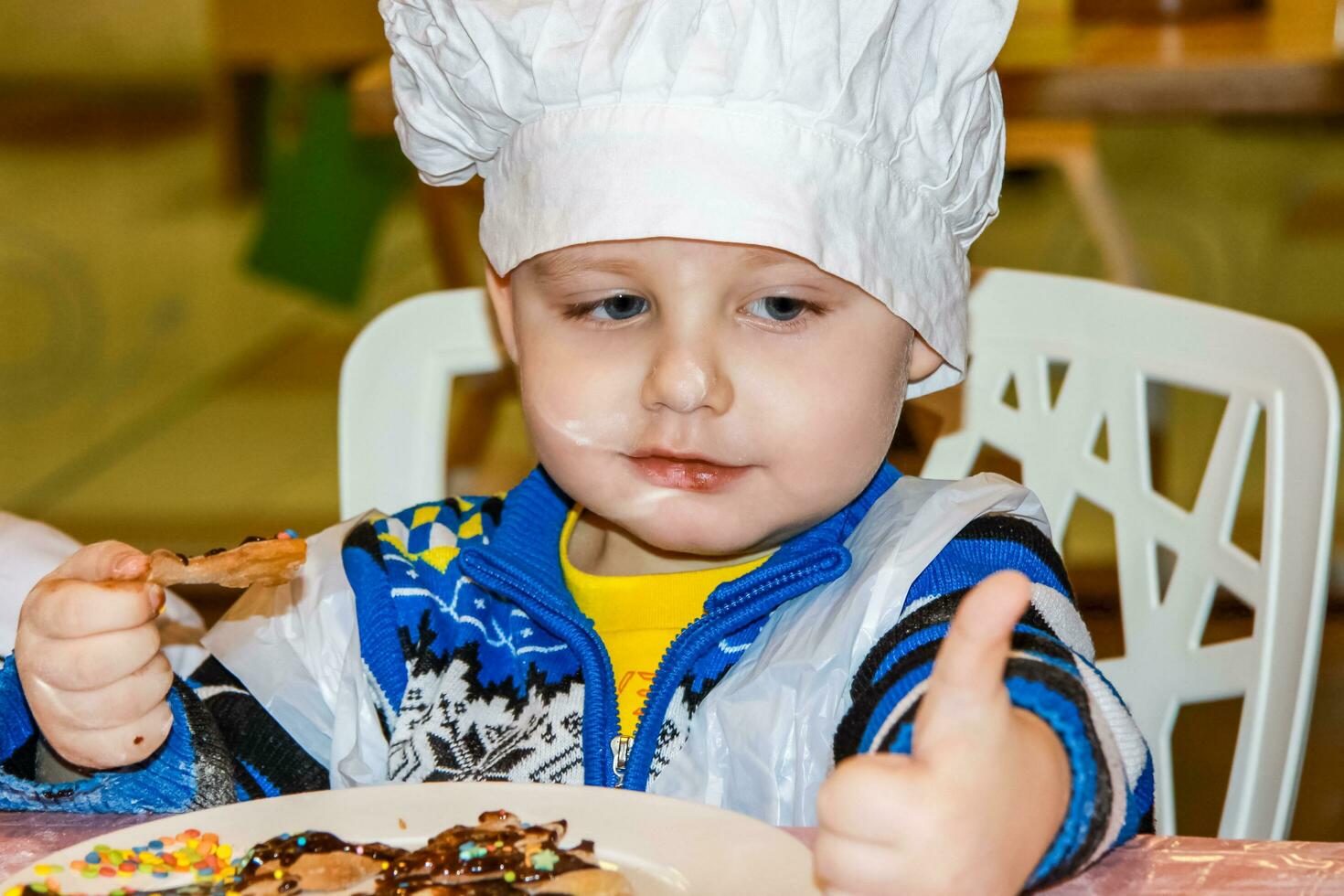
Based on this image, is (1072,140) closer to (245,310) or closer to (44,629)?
(245,310)

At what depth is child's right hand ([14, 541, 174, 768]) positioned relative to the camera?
74cm

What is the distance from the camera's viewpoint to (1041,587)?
81 cm

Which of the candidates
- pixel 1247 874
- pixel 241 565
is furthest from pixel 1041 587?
pixel 241 565

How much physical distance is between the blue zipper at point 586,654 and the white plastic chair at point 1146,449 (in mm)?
285

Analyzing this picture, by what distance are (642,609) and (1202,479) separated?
1.37 feet

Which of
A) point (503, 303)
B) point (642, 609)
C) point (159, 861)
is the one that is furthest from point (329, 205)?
point (159, 861)

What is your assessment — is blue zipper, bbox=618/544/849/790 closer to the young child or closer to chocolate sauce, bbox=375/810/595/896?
the young child

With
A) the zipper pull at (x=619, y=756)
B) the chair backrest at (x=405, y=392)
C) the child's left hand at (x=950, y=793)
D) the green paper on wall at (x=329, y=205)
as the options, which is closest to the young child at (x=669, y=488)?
the zipper pull at (x=619, y=756)

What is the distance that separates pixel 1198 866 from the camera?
0.64 m

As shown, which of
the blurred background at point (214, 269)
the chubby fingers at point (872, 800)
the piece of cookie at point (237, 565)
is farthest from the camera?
the blurred background at point (214, 269)

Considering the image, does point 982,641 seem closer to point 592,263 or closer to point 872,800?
point 872,800

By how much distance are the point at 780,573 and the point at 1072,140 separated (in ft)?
6.63

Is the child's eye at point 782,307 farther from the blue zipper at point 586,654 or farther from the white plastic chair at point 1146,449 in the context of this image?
the white plastic chair at point 1146,449

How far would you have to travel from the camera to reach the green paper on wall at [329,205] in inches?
116
